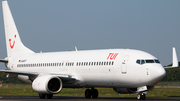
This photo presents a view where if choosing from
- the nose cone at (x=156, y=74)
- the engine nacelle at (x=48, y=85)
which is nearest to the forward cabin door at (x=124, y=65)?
the nose cone at (x=156, y=74)

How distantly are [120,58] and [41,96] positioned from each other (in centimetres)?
958

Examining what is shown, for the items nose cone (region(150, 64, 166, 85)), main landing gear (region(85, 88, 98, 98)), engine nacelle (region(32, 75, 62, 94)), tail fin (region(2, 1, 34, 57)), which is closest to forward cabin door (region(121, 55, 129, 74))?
nose cone (region(150, 64, 166, 85))

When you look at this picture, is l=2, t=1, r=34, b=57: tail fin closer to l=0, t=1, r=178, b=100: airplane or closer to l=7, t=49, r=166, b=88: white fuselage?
l=0, t=1, r=178, b=100: airplane

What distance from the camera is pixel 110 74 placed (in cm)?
2997

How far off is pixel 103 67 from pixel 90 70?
1.73 m

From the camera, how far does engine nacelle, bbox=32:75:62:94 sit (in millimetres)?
31406

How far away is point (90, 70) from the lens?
105 ft

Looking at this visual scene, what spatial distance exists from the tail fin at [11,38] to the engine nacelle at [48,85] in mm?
9783

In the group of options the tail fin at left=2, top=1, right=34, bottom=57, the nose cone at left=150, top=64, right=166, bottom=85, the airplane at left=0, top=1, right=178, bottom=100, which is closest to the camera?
the nose cone at left=150, top=64, right=166, bottom=85

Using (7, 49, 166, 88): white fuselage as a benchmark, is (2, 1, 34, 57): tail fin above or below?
above

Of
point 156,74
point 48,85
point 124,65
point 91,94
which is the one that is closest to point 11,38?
point 48,85

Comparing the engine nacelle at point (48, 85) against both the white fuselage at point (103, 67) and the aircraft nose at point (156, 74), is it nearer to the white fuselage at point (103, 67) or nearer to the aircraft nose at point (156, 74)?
the white fuselage at point (103, 67)

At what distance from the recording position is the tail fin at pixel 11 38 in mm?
42031

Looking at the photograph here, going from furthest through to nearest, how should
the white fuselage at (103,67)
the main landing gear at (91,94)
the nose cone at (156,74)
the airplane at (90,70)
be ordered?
the main landing gear at (91,94)
the airplane at (90,70)
the white fuselage at (103,67)
the nose cone at (156,74)
